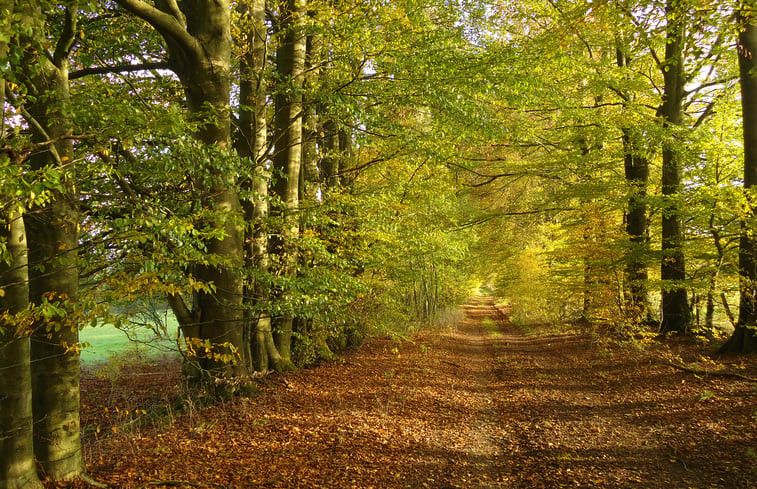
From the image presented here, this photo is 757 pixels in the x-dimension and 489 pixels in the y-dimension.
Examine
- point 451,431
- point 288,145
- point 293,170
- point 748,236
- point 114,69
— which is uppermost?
point 114,69

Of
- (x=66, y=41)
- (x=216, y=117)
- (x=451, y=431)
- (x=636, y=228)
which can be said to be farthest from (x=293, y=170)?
(x=636, y=228)

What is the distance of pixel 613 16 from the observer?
6.55 meters

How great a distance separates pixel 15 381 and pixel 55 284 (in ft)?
2.97

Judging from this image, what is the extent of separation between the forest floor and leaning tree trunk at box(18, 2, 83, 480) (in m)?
0.46

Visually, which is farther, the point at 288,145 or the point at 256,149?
the point at 288,145

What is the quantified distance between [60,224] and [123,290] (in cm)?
85

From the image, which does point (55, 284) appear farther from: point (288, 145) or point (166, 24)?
point (288, 145)

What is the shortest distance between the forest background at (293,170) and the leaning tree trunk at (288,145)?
67mm

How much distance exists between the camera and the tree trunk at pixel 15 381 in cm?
342

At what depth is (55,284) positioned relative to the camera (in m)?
3.97

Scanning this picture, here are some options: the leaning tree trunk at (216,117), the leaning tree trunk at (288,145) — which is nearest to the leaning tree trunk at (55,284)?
the leaning tree trunk at (216,117)

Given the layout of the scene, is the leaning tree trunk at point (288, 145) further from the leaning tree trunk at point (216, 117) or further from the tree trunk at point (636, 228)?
the tree trunk at point (636, 228)

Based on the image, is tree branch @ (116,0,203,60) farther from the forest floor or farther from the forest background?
the forest floor

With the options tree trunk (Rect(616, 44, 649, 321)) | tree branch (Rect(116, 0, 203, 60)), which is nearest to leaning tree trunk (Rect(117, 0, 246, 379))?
tree branch (Rect(116, 0, 203, 60))
